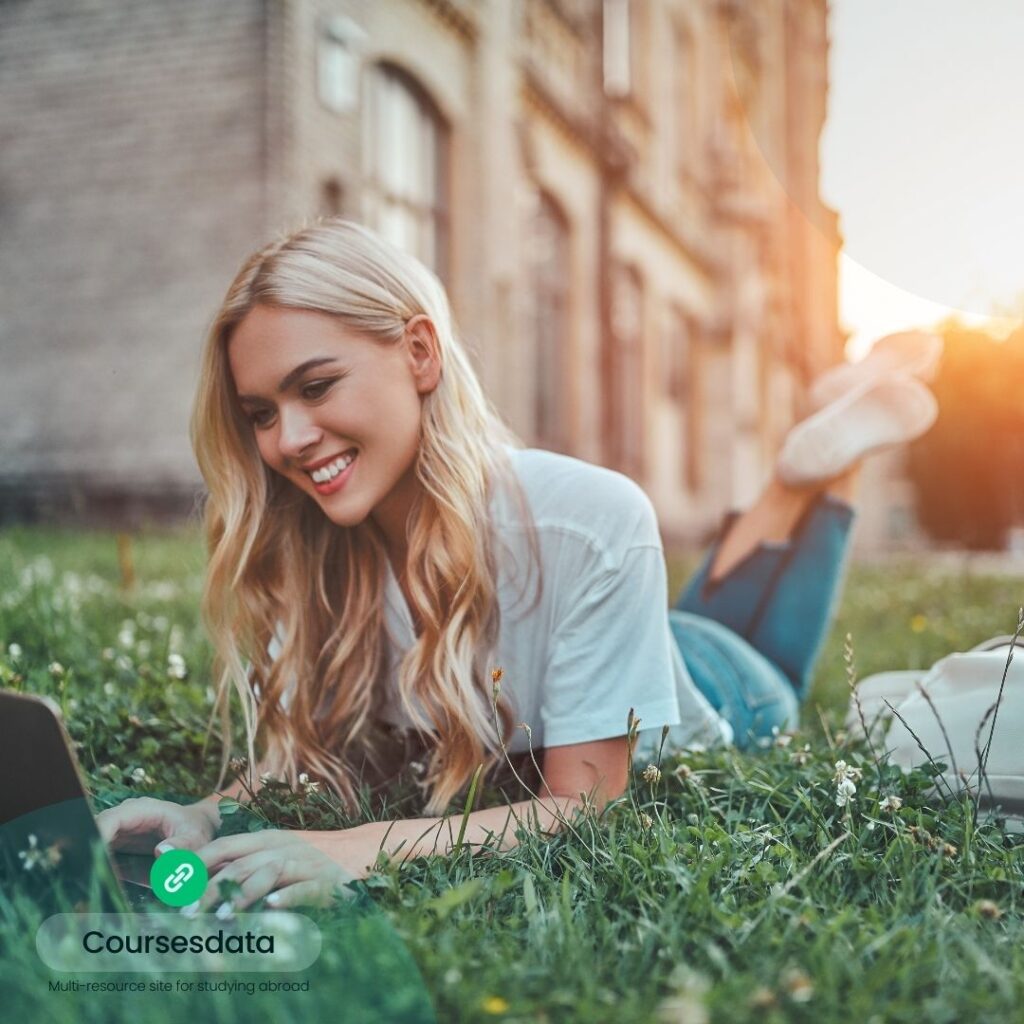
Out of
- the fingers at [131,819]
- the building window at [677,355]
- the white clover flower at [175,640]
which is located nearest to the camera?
the fingers at [131,819]

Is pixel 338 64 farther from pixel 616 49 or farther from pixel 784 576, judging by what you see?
pixel 616 49

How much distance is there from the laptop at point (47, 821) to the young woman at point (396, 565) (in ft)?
0.78

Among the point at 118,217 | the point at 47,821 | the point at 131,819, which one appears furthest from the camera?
the point at 118,217

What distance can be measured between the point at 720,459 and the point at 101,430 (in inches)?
514

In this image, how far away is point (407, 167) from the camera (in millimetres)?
9016

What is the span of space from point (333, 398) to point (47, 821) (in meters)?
0.87

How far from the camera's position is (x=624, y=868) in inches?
68.5

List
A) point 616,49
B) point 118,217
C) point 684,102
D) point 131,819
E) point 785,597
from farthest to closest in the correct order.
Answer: point 684,102, point 616,49, point 118,217, point 785,597, point 131,819

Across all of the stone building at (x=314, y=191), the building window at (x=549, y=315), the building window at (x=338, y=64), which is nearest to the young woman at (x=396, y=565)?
the stone building at (x=314, y=191)

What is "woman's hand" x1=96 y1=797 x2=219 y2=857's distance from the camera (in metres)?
1.75

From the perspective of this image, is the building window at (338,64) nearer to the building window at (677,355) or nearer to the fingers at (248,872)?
the fingers at (248,872)

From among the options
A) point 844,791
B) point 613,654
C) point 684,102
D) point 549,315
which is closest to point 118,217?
point 549,315

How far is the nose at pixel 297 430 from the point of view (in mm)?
2051

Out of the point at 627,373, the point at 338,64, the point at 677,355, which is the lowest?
the point at 677,355
